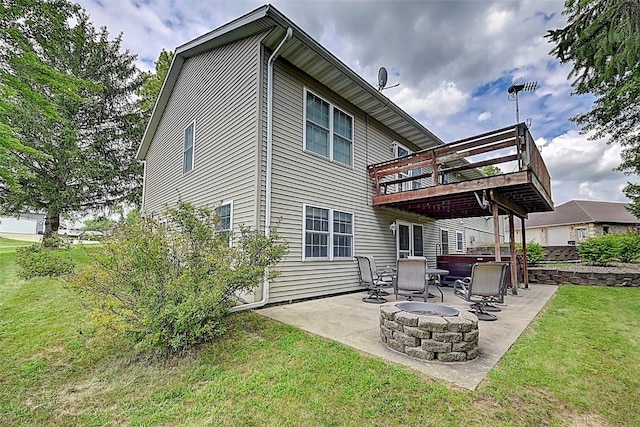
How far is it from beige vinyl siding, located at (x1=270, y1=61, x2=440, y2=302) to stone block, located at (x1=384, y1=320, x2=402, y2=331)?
2.58 metres

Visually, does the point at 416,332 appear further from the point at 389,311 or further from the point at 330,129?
the point at 330,129

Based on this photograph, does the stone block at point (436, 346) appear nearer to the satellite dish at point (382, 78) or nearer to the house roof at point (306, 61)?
the house roof at point (306, 61)

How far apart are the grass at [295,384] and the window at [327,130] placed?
475 centimetres

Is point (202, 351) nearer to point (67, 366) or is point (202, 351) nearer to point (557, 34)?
point (67, 366)

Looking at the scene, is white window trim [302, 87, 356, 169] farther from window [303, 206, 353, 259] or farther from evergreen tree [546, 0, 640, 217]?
evergreen tree [546, 0, 640, 217]

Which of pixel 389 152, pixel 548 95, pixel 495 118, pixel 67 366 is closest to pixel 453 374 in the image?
pixel 67 366

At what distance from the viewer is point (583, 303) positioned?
22.1 ft

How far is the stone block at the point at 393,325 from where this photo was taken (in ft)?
12.2

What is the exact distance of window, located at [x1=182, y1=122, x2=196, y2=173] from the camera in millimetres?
9172

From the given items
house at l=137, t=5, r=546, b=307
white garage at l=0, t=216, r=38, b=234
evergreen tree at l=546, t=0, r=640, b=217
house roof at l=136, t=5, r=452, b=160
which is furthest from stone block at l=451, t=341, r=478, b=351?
white garage at l=0, t=216, r=38, b=234

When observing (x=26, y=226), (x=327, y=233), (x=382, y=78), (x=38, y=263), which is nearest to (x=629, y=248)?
(x=382, y=78)

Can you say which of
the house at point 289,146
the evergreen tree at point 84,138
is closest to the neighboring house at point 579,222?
the house at point 289,146

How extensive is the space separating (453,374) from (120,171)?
1817 centimetres

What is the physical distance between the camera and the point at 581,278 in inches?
373
